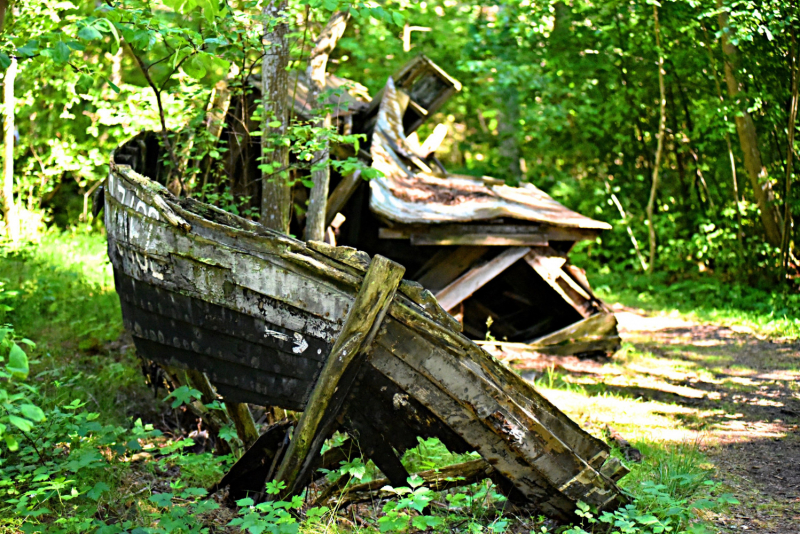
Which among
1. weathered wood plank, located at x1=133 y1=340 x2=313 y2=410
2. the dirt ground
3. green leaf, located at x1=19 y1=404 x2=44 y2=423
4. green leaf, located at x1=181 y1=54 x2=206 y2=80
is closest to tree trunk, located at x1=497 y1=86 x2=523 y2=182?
the dirt ground

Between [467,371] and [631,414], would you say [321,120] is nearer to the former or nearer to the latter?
[467,371]

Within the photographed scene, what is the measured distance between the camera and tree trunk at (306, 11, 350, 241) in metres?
5.60

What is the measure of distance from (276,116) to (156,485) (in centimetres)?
274

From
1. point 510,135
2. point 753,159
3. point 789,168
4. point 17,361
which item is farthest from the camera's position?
point 510,135

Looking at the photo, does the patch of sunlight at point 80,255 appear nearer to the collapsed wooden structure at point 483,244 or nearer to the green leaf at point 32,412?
the collapsed wooden structure at point 483,244

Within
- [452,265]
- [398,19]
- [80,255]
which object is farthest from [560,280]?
[80,255]

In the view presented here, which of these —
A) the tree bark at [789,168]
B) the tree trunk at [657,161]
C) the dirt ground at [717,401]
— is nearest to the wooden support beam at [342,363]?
the dirt ground at [717,401]

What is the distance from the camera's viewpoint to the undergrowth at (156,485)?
294 cm

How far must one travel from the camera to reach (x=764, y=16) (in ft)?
22.4

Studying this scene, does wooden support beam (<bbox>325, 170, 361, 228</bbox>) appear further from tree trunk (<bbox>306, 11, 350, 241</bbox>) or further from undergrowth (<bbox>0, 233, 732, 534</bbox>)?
undergrowth (<bbox>0, 233, 732, 534</bbox>)

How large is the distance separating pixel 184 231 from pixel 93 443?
1684 millimetres

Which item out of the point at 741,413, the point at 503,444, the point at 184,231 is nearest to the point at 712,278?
the point at 741,413

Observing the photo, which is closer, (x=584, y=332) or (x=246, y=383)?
(x=246, y=383)

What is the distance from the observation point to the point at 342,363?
9.67 ft
